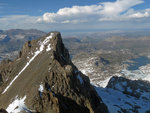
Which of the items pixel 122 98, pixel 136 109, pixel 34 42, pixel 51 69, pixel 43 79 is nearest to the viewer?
pixel 43 79

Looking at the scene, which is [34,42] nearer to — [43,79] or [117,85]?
[43,79]

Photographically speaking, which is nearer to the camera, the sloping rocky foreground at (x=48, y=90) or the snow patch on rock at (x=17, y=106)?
the snow patch on rock at (x=17, y=106)

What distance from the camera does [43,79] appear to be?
53.9m

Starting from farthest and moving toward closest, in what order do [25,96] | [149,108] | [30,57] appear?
[149,108] → [30,57] → [25,96]

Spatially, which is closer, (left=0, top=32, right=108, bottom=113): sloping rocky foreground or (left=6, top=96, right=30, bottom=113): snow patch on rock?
(left=6, top=96, right=30, bottom=113): snow patch on rock

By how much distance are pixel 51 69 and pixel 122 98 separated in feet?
271

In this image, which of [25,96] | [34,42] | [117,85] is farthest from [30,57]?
[117,85]

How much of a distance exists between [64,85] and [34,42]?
140 feet

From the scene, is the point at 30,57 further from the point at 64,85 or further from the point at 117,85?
the point at 117,85

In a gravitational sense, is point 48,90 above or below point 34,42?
below

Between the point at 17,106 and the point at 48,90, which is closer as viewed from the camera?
the point at 17,106

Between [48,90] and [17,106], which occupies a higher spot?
[48,90]

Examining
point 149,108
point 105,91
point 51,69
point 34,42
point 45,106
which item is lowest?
point 149,108

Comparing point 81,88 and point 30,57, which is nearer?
point 81,88
